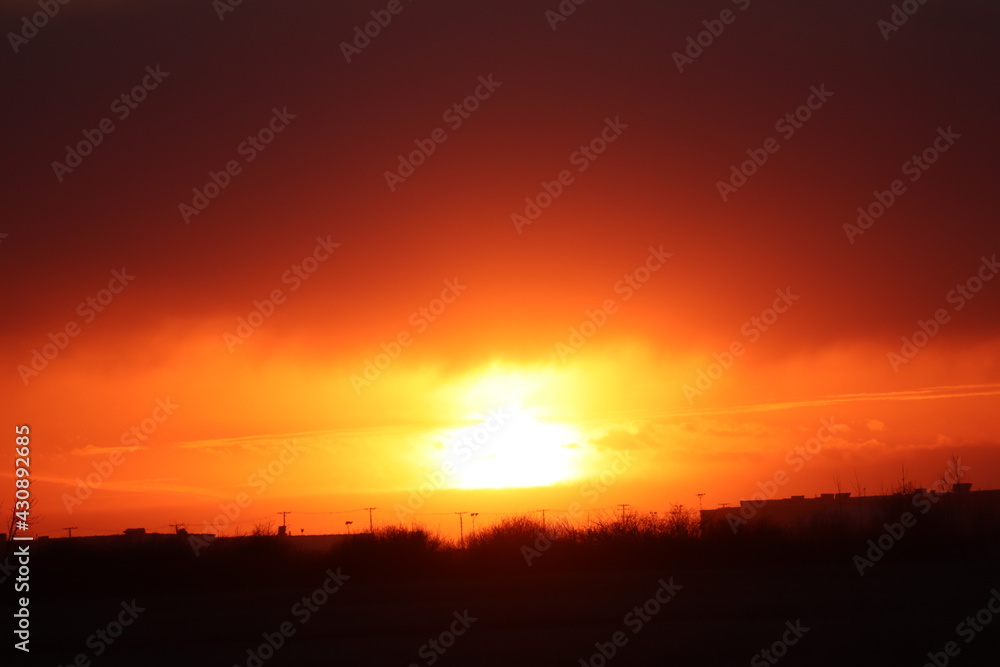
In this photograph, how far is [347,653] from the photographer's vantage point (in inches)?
740

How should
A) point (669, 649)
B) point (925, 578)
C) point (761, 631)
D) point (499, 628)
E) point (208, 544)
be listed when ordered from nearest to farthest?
point (669, 649)
point (761, 631)
point (499, 628)
point (925, 578)
point (208, 544)

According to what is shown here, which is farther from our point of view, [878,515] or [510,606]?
[878,515]

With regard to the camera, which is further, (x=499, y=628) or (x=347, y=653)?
(x=499, y=628)

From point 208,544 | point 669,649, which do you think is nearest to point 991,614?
point 669,649

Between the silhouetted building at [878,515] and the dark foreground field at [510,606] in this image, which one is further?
the silhouetted building at [878,515]

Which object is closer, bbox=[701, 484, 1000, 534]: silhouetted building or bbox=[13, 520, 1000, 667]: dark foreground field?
bbox=[13, 520, 1000, 667]: dark foreground field

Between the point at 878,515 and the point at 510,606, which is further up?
the point at 878,515

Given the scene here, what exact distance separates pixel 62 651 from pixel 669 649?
1208 cm

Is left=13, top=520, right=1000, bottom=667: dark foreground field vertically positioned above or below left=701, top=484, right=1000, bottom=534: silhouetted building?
below

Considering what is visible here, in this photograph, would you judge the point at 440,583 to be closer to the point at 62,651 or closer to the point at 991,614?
the point at 62,651

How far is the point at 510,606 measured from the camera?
26172 mm

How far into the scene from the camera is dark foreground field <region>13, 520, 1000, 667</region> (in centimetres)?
1814

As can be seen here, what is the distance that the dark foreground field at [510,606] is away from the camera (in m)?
18.1

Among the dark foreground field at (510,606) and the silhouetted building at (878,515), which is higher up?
the silhouetted building at (878,515)
